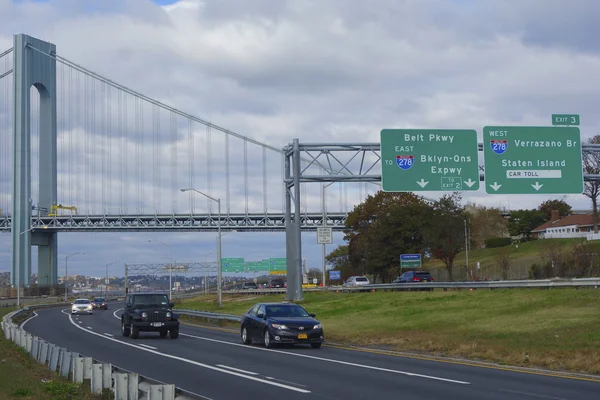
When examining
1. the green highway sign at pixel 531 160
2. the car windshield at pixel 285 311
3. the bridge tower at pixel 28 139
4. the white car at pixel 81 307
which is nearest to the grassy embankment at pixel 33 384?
the car windshield at pixel 285 311

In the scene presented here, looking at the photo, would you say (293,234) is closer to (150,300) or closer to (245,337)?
(150,300)

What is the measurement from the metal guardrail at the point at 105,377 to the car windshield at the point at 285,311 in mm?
9158

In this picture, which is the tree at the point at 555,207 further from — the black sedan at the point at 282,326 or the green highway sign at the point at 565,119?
the black sedan at the point at 282,326

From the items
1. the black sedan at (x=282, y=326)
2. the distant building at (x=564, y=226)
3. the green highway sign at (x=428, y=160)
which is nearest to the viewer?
the black sedan at (x=282, y=326)

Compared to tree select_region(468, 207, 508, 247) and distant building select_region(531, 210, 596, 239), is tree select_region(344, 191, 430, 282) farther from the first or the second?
tree select_region(468, 207, 508, 247)

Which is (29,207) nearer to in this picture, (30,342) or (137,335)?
(137,335)

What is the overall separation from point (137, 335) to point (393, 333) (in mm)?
10501

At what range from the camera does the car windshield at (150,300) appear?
34.7 meters

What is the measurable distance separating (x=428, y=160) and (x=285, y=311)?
54.5ft

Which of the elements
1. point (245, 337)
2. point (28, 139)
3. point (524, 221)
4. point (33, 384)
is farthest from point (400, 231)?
point (33, 384)

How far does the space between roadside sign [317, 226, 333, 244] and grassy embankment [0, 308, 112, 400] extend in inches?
1543

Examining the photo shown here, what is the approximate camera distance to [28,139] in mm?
100938

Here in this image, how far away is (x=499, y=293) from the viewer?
4381 centimetres

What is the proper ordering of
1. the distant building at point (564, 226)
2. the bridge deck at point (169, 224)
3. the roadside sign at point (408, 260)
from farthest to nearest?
the bridge deck at point (169, 224) < the distant building at point (564, 226) < the roadside sign at point (408, 260)
